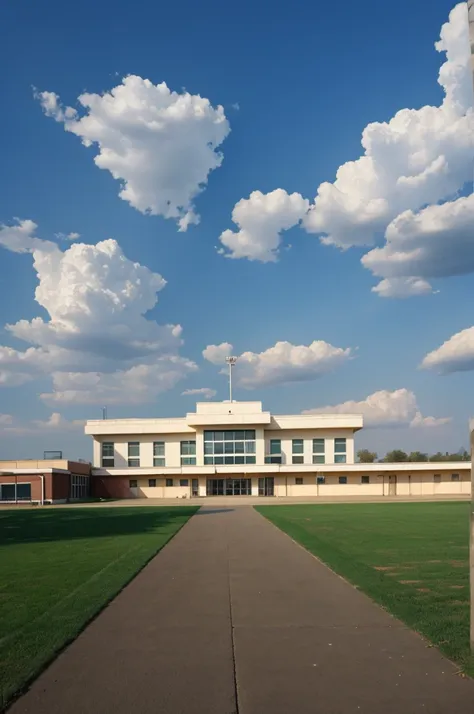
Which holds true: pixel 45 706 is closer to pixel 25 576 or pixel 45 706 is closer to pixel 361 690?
pixel 361 690

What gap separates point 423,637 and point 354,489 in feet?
228

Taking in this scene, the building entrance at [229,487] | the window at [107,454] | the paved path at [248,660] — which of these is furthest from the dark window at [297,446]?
the paved path at [248,660]

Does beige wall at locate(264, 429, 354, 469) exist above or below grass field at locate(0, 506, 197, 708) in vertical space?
below

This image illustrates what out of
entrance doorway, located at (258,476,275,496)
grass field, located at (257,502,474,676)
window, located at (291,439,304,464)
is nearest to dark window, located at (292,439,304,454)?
window, located at (291,439,304,464)

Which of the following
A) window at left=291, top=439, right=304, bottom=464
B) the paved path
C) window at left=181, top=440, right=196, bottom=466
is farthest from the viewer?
window at left=181, top=440, right=196, bottom=466

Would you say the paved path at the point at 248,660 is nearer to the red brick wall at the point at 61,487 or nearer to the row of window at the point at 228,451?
the red brick wall at the point at 61,487

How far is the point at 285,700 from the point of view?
6145 millimetres

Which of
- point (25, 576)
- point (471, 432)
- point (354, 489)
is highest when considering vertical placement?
point (471, 432)

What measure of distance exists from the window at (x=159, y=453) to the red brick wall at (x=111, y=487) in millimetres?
5690

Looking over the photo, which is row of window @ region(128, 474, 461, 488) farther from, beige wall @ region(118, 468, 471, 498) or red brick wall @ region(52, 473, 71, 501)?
red brick wall @ region(52, 473, 71, 501)

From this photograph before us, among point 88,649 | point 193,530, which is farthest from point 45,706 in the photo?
point 193,530

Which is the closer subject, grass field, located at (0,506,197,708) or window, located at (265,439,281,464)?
grass field, located at (0,506,197,708)

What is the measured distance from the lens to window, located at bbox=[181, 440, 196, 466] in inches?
3216

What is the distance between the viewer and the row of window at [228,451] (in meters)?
76.7
